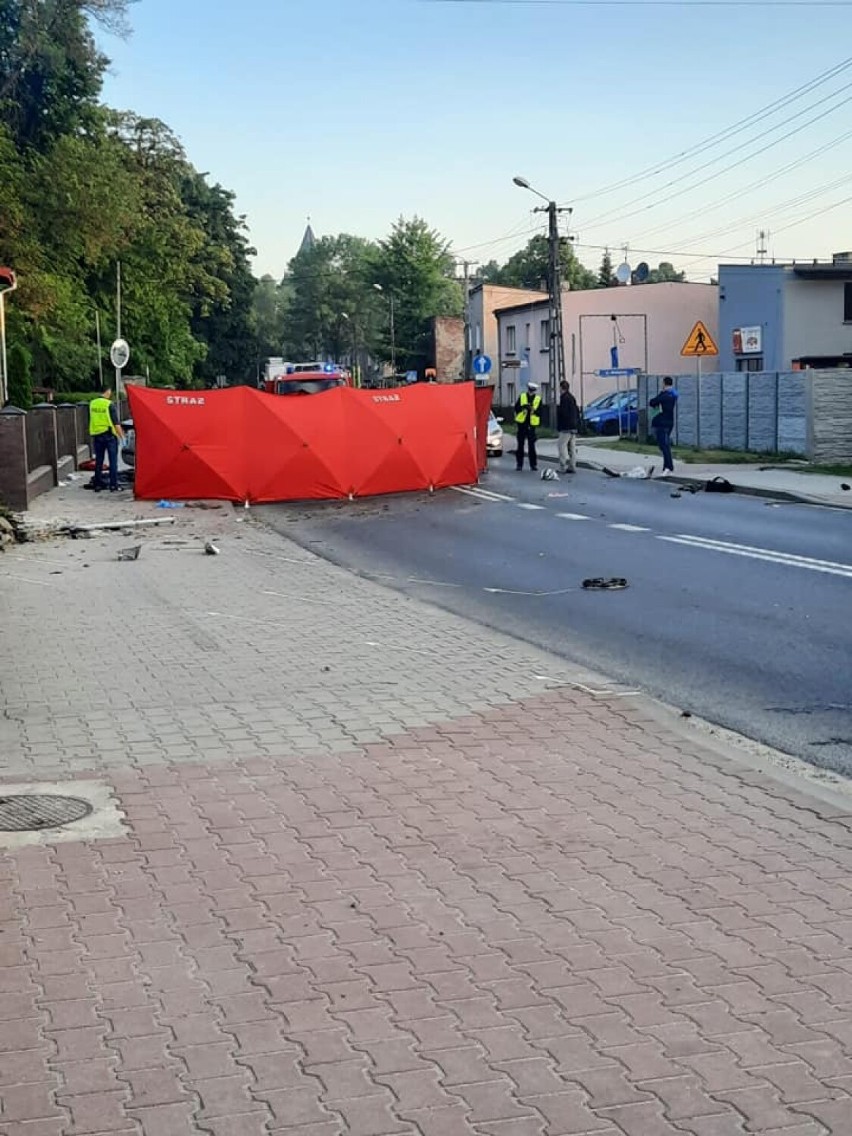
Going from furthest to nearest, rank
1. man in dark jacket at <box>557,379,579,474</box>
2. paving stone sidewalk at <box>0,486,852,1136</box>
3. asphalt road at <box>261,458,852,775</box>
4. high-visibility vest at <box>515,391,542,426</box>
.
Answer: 1. high-visibility vest at <box>515,391,542,426</box>
2. man in dark jacket at <box>557,379,579,474</box>
3. asphalt road at <box>261,458,852,775</box>
4. paving stone sidewalk at <box>0,486,852,1136</box>


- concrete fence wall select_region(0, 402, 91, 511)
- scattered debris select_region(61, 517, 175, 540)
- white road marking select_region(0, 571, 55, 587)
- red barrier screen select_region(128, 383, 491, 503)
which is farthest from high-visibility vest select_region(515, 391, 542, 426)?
white road marking select_region(0, 571, 55, 587)

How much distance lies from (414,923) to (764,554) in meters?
11.9

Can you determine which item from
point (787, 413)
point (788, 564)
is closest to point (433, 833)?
point (788, 564)

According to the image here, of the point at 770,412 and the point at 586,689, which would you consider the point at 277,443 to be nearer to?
the point at 770,412

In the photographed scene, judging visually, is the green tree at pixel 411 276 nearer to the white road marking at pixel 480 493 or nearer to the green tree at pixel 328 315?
the green tree at pixel 328 315

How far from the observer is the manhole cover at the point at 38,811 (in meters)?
6.12

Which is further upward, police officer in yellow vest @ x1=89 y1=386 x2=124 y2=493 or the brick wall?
the brick wall

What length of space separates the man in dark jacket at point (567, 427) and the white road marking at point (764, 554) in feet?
36.2

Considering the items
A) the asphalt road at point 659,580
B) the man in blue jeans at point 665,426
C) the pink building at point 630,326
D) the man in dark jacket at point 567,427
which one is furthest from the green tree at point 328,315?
the asphalt road at point 659,580

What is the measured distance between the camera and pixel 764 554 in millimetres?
16094

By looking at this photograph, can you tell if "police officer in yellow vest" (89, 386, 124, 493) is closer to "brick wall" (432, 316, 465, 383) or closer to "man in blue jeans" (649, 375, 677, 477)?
"man in blue jeans" (649, 375, 677, 477)

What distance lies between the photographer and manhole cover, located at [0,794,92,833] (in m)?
6.12

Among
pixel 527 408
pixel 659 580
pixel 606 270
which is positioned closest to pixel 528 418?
pixel 527 408

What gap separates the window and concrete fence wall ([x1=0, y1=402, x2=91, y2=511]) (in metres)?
27.1
